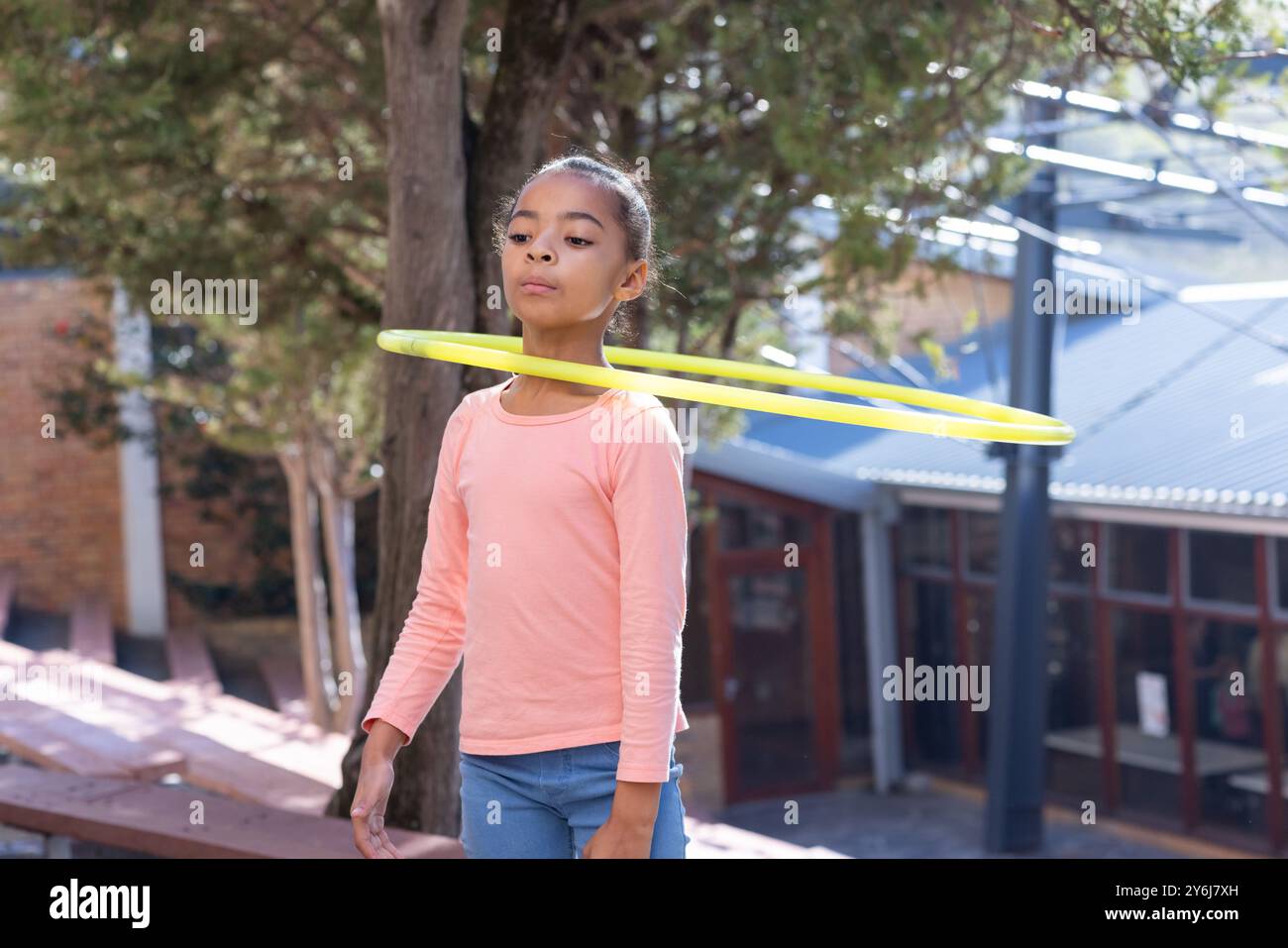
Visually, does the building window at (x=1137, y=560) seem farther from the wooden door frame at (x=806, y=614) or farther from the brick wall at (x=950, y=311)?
the brick wall at (x=950, y=311)

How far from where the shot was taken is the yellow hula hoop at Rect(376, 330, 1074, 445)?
2.09m

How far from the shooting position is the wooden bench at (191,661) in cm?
1311

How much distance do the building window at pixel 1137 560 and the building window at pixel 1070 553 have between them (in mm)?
222

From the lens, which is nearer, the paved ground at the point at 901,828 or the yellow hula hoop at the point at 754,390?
the yellow hula hoop at the point at 754,390

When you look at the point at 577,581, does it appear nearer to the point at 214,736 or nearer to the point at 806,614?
the point at 214,736

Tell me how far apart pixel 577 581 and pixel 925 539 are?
44.6ft

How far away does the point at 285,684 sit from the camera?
1434 centimetres

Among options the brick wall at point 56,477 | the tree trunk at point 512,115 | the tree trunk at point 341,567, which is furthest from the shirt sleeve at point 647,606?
the brick wall at point 56,477

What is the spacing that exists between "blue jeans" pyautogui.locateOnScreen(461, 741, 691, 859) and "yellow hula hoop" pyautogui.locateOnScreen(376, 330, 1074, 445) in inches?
20.5

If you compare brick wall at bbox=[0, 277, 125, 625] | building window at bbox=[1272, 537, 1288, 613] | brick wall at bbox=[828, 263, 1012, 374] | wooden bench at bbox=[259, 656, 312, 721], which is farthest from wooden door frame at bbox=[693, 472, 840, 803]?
brick wall at bbox=[0, 277, 125, 625]

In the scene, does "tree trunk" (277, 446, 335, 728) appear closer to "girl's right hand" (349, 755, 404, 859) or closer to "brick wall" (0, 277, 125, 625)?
"brick wall" (0, 277, 125, 625)

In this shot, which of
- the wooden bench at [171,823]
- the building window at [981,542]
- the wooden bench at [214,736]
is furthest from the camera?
the building window at [981,542]
